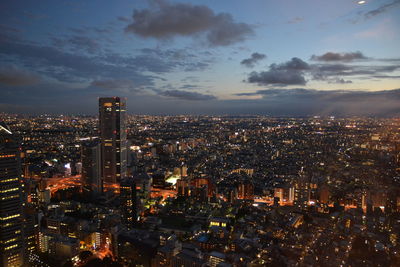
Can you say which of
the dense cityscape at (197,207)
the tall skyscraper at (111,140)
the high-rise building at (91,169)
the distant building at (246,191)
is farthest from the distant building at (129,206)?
the distant building at (246,191)

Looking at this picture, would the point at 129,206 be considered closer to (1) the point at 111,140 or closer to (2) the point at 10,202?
(2) the point at 10,202

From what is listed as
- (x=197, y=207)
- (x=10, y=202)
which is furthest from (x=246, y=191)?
(x=10, y=202)

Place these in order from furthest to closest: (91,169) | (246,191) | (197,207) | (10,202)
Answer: (91,169)
(246,191)
(197,207)
(10,202)

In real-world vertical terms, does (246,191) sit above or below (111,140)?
below

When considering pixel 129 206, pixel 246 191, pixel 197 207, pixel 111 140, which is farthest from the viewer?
pixel 111 140

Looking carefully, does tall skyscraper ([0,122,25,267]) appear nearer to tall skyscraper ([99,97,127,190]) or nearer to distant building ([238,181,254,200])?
tall skyscraper ([99,97,127,190])

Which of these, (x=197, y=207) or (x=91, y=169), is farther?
(x=91, y=169)

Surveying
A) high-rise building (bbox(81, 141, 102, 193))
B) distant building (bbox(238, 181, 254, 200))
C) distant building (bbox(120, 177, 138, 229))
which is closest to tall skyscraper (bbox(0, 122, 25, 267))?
distant building (bbox(120, 177, 138, 229))

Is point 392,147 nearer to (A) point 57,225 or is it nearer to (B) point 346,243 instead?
(B) point 346,243
